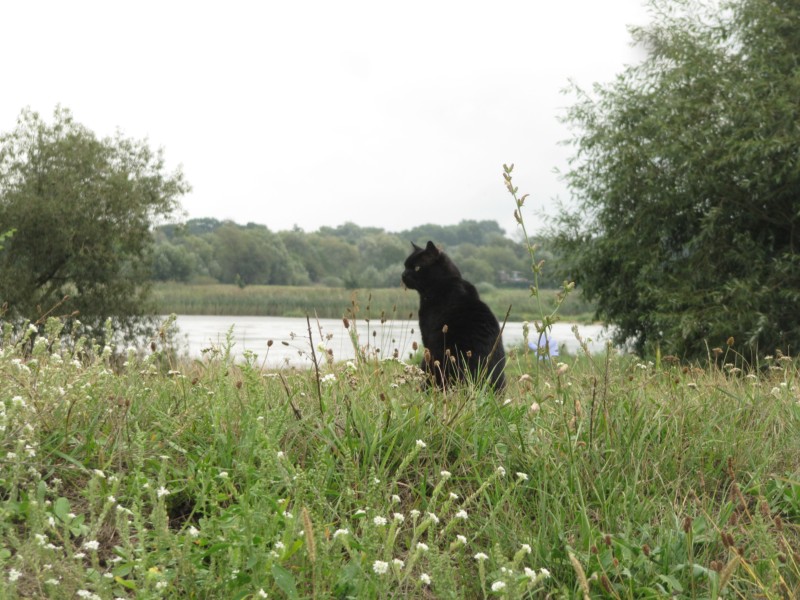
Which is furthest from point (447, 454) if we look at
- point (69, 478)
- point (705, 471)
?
point (69, 478)

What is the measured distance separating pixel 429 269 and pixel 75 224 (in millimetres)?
13931

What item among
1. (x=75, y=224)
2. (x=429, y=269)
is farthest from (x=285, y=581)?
(x=75, y=224)

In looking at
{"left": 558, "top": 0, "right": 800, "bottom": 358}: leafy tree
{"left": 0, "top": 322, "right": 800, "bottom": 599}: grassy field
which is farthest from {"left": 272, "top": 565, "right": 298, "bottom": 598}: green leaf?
{"left": 558, "top": 0, "right": 800, "bottom": 358}: leafy tree

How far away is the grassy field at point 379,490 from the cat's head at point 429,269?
253 cm

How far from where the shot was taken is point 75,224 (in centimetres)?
1836

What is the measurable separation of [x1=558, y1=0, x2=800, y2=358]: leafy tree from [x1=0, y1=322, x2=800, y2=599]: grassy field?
982 centimetres

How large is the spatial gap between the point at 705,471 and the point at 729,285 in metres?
10.9

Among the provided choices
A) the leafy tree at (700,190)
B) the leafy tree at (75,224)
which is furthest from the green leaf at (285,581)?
the leafy tree at (75,224)

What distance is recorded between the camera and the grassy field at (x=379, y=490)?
2.58m

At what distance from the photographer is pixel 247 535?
251 centimetres

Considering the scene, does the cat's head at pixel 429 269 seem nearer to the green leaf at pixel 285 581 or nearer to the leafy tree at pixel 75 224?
the green leaf at pixel 285 581

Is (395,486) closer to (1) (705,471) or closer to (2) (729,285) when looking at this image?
(1) (705,471)

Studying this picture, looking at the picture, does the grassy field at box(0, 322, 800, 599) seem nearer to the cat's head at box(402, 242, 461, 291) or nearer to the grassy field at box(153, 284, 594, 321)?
the cat's head at box(402, 242, 461, 291)

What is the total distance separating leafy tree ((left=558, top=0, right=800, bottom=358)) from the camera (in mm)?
13547
